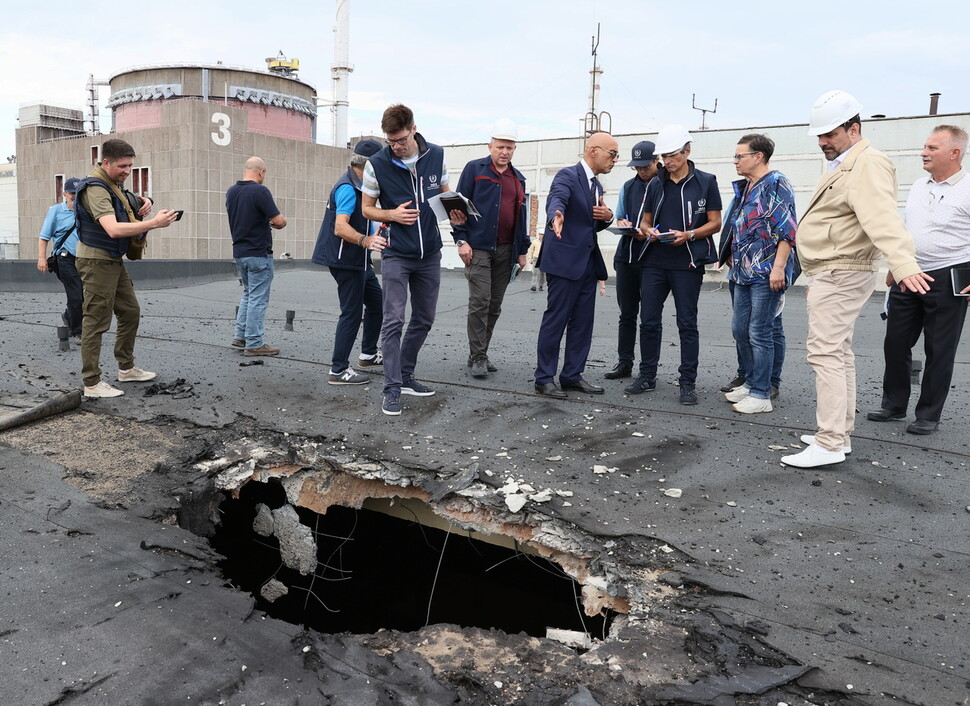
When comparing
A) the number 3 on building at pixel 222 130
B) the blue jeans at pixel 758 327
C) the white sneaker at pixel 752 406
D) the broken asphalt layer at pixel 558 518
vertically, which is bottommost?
the broken asphalt layer at pixel 558 518

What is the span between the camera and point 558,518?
11.8 feet

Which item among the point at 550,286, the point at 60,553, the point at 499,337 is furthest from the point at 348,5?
the point at 60,553

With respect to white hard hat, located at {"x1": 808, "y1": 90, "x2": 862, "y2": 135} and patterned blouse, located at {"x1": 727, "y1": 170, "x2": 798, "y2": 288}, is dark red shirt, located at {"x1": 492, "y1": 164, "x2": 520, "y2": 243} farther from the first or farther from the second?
white hard hat, located at {"x1": 808, "y1": 90, "x2": 862, "y2": 135}

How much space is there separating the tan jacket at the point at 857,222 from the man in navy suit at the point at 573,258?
1.62 metres

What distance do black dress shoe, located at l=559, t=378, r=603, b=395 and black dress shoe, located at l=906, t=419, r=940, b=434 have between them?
2.06 metres

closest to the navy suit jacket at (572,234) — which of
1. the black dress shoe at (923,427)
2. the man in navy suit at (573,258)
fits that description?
the man in navy suit at (573,258)

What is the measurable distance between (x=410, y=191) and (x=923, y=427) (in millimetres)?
3649

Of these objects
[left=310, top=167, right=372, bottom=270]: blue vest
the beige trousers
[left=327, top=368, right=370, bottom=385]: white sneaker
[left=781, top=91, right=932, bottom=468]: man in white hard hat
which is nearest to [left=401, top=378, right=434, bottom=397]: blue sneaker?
[left=327, top=368, right=370, bottom=385]: white sneaker

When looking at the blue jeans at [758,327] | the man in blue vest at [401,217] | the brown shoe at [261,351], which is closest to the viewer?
the man in blue vest at [401,217]

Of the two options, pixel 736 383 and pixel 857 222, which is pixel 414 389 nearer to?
pixel 736 383

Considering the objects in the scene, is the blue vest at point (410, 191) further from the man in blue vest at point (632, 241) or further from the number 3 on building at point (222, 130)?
the number 3 on building at point (222, 130)

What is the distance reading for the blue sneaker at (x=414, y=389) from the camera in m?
5.50

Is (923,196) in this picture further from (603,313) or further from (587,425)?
(603,313)

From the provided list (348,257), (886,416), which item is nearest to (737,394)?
(886,416)
